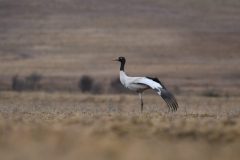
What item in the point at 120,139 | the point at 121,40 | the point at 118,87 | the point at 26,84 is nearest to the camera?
the point at 120,139

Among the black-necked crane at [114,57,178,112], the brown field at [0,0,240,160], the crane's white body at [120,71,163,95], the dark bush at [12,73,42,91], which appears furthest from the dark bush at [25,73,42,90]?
the black-necked crane at [114,57,178,112]

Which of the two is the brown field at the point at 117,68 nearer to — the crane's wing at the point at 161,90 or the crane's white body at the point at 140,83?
the crane's wing at the point at 161,90

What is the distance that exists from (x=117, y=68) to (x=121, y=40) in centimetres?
1256

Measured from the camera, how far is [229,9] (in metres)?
85.5

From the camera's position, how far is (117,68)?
63.5m

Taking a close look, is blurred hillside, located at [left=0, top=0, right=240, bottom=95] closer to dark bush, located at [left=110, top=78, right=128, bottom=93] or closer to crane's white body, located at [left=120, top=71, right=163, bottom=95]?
dark bush, located at [left=110, top=78, right=128, bottom=93]

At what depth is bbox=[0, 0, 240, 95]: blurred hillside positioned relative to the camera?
6031cm

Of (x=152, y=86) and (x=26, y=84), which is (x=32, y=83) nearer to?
(x=26, y=84)

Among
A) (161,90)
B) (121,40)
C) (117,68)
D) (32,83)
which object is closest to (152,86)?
(161,90)

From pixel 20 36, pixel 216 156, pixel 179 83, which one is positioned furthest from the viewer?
pixel 20 36

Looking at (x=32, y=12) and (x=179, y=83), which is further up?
(x=32, y=12)

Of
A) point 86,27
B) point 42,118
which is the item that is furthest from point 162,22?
point 42,118

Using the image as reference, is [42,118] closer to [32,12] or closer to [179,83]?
Answer: [179,83]

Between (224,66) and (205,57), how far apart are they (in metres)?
5.06
